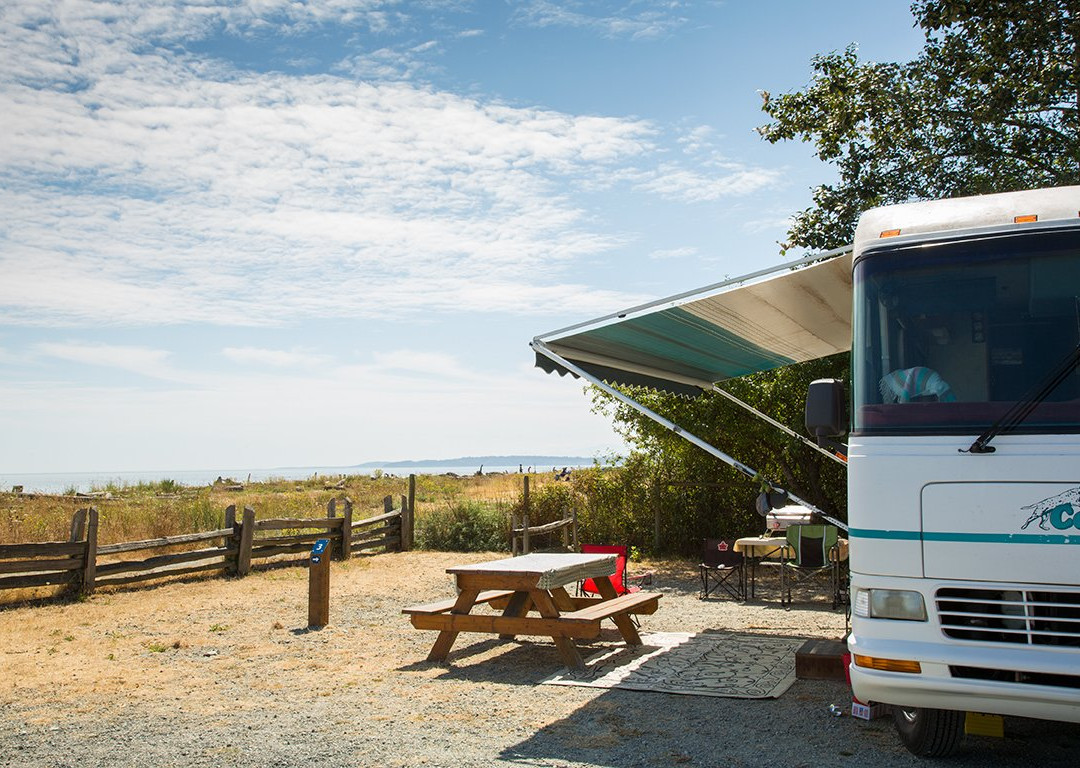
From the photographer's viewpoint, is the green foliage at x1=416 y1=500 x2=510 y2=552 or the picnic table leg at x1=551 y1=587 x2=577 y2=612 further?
the green foliage at x1=416 y1=500 x2=510 y2=552

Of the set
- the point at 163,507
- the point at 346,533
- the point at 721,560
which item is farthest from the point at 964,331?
the point at 163,507

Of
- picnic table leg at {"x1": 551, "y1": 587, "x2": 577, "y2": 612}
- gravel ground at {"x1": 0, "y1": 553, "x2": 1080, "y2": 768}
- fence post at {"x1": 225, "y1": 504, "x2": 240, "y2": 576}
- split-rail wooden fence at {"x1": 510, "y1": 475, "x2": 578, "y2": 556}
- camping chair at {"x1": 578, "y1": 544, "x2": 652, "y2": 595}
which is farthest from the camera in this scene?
split-rail wooden fence at {"x1": 510, "y1": 475, "x2": 578, "y2": 556}

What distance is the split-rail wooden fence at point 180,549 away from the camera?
11.5 meters

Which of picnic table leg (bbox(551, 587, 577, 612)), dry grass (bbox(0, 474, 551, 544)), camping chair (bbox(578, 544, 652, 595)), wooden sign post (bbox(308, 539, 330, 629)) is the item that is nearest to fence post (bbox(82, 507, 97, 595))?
dry grass (bbox(0, 474, 551, 544))

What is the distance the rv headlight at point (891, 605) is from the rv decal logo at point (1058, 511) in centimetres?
58

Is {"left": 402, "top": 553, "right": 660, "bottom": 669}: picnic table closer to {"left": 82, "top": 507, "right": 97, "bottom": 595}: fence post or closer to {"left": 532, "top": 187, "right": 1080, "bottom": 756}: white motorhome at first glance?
{"left": 532, "top": 187, "right": 1080, "bottom": 756}: white motorhome

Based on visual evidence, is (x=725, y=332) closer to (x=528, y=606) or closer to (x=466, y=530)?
(x=528, y=606)

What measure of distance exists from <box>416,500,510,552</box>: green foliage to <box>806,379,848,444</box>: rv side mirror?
41.5 feet

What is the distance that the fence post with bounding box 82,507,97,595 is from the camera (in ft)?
39.0

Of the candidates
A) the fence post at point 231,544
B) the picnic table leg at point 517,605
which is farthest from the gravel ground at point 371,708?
the fence post at point 231,544

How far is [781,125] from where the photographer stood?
1391 centimetres

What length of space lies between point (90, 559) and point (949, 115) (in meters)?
12.5

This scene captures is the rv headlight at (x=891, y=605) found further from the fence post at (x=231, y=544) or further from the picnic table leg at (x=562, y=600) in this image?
the fence post at (x=231, y=544)

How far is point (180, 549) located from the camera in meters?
15.8
